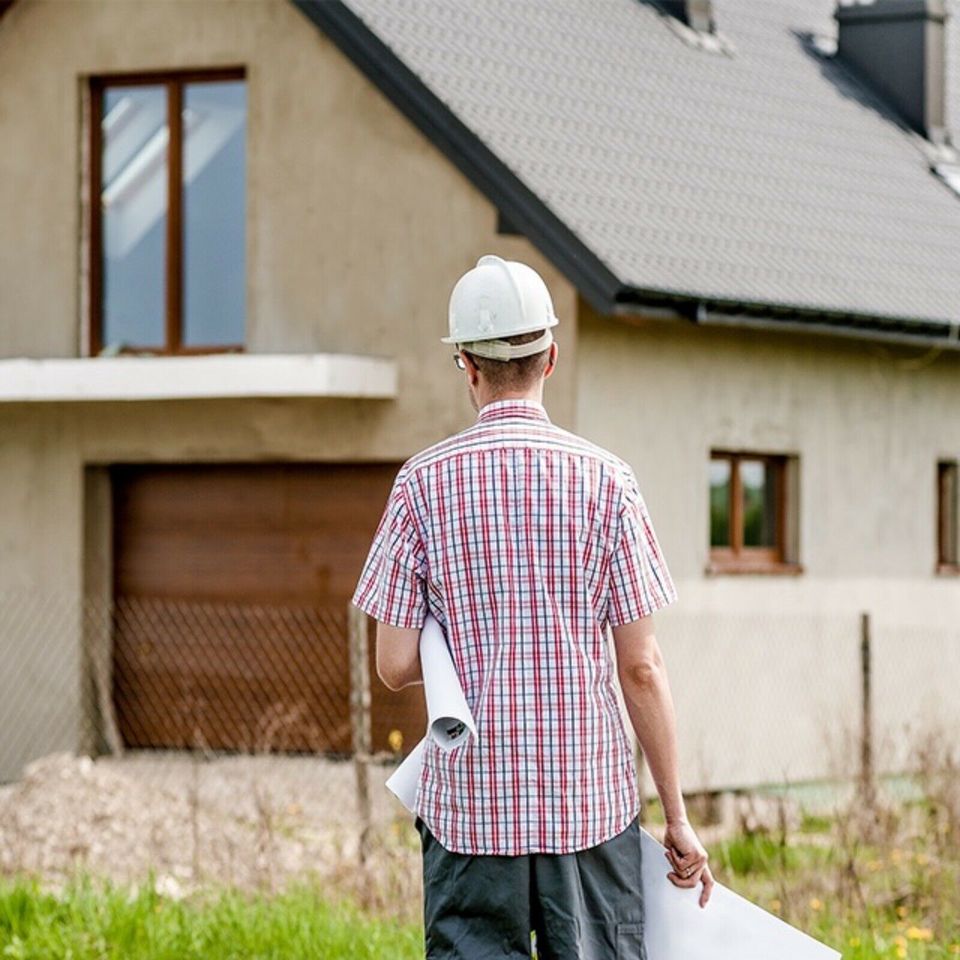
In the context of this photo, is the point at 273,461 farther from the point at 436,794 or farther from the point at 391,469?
the point at 436,794

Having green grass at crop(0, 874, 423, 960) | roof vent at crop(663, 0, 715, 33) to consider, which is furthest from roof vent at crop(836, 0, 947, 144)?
green grass at crop(0, 874, 423, 960)

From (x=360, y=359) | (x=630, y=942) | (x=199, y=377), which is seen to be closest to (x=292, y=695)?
(x=199, y=377)

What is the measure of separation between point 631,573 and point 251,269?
10053 mm

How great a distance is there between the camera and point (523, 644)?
3.97 m

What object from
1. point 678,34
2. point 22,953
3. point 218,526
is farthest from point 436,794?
point 678,34

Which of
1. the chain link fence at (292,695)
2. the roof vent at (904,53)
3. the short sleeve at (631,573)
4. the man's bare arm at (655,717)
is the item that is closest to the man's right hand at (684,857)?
the man's bare arm at (655,717)

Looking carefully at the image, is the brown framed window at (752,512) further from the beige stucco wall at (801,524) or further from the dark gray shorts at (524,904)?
the dark gray shorts at (524,904)

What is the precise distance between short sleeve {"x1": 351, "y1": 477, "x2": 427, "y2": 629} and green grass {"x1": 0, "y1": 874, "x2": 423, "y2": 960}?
282 centimetres

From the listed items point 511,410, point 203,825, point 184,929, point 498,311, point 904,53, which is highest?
point 904,53

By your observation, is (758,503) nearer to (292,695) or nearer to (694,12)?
(292,695)

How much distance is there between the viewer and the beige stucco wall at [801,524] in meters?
13.5

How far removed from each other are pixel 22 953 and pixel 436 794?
3.40 metres

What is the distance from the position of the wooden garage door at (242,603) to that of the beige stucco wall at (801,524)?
5.39ft

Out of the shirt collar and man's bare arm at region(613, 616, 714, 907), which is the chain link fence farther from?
the shirt collar
